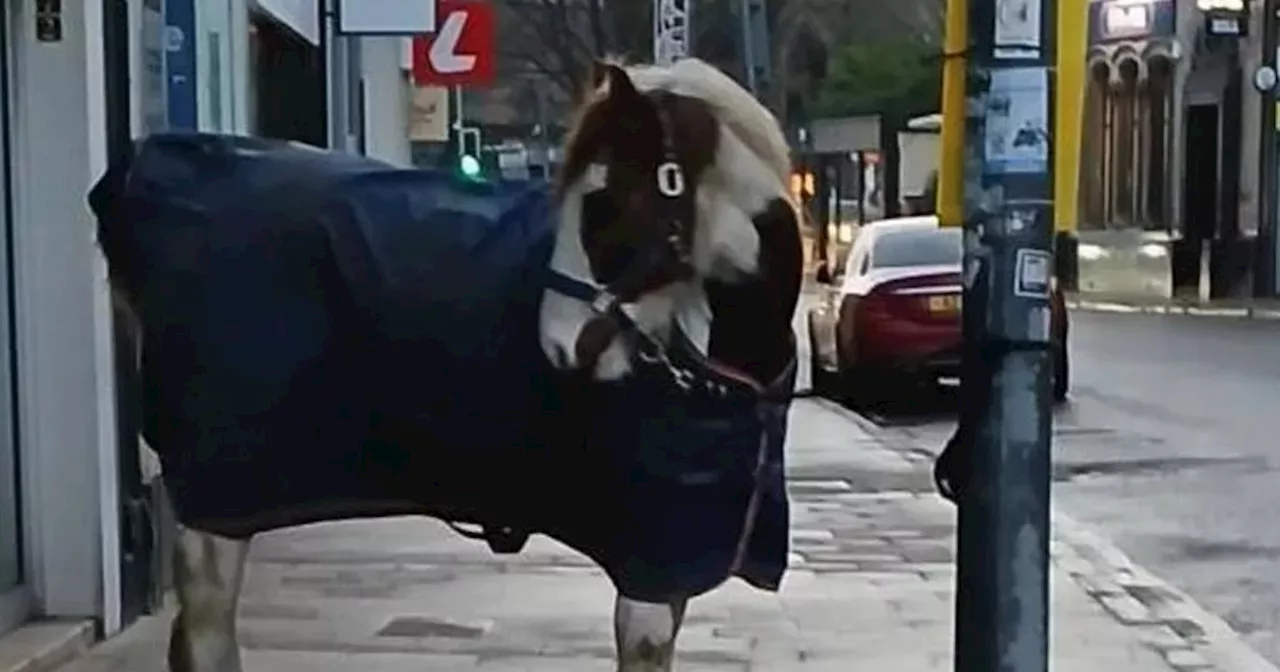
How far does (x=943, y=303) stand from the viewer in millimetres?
21641

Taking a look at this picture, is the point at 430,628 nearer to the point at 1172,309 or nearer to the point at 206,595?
the point at 206,595

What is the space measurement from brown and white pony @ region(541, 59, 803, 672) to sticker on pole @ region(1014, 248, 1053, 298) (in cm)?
83

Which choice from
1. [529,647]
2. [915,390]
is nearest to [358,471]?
[529,647]

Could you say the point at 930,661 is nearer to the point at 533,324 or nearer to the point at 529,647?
the point at 529,647

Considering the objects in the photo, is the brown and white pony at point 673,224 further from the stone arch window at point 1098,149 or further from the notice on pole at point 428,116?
the stone arch window at point 1098,149

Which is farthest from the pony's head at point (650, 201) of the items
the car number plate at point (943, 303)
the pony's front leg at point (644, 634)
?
the car number plate at point (943, 303)

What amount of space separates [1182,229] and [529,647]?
130ft

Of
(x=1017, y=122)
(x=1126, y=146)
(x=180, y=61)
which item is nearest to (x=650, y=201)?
(x=1017, y=122)

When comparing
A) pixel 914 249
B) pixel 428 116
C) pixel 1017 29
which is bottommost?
pixel 914 249

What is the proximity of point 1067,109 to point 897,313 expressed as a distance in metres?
15.9

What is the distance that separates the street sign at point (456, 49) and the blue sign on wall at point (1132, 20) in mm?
30927

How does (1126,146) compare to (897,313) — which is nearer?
(897,313)

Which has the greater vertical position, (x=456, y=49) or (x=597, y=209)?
(x=456, y=49)

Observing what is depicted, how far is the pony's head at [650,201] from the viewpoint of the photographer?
5008 millimetres
